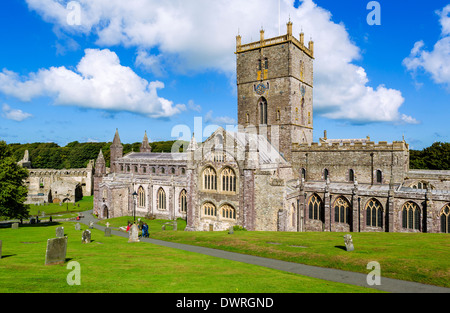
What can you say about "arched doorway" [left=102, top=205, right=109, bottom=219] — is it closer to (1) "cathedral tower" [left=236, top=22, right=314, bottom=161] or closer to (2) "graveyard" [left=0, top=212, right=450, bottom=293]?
(1) "cathedral tower" [left=236, top=22, right=314, bottom=161]

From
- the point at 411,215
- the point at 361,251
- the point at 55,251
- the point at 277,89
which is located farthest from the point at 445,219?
the point at 55,251

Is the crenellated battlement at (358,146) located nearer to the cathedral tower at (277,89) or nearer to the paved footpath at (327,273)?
the cathedral tower at (277,89)

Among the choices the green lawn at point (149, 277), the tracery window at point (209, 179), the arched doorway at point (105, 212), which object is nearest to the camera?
the green lawn at point (149, 277)

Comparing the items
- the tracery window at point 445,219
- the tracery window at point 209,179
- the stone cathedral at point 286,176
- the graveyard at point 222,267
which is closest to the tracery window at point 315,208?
the stone cathedral at point 286,176

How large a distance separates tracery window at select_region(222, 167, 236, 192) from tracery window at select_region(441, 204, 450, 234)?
21326mm

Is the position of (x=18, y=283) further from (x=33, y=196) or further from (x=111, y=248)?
(x=33, y=196)

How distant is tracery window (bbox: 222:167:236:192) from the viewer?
3431cm

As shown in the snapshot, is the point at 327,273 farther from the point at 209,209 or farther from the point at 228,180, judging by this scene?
the point at 209,209

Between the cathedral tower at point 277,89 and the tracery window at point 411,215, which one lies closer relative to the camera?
the tracery window at point 411,215

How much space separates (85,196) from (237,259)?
7848cm

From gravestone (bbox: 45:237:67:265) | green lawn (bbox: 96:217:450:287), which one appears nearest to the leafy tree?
green lawn (bbox: 96:217:450:287)

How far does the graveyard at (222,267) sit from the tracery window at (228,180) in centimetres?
1080

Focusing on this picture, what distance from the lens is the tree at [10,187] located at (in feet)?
108

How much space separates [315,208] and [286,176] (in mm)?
6385
